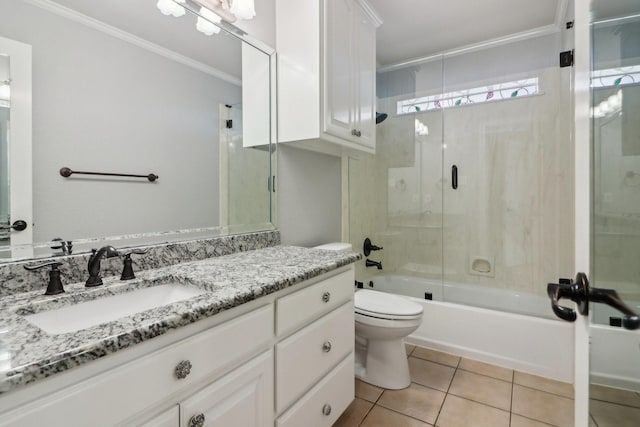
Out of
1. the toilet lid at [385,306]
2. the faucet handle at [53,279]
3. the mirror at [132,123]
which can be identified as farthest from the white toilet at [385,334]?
the faucet handle at [53,279]

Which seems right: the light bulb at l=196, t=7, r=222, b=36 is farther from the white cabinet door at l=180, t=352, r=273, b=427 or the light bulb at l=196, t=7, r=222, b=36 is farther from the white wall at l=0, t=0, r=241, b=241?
the white cabinet door at l=180, t=352, r=273, b=427

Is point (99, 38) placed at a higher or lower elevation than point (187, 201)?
higher

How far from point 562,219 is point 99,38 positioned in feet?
10.1

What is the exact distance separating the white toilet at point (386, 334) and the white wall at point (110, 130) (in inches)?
42.2

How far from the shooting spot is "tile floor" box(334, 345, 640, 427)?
1.58 meters

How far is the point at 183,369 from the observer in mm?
743

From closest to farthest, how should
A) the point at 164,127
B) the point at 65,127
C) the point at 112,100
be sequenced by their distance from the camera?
the point at 65,127 < the point at 112,100 < the point at 164,127

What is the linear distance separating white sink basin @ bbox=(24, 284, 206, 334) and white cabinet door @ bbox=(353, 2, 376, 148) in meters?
1.32

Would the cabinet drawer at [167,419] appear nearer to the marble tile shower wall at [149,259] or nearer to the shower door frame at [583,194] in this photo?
the marble tile shower wall at [149,259]

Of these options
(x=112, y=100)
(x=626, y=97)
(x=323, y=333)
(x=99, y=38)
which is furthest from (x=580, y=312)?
(x=99, y=38)

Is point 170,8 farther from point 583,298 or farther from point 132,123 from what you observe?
point 583,298

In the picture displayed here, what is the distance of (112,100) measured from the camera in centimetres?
109

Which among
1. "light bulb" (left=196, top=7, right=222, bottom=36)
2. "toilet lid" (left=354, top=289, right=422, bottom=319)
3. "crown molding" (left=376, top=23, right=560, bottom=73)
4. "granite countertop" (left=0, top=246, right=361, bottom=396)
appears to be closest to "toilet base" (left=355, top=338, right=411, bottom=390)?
"toilet lid" (left=354, top=289, right=422, bottom=319)

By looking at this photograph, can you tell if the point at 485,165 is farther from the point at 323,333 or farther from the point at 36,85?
the point at 36,85
